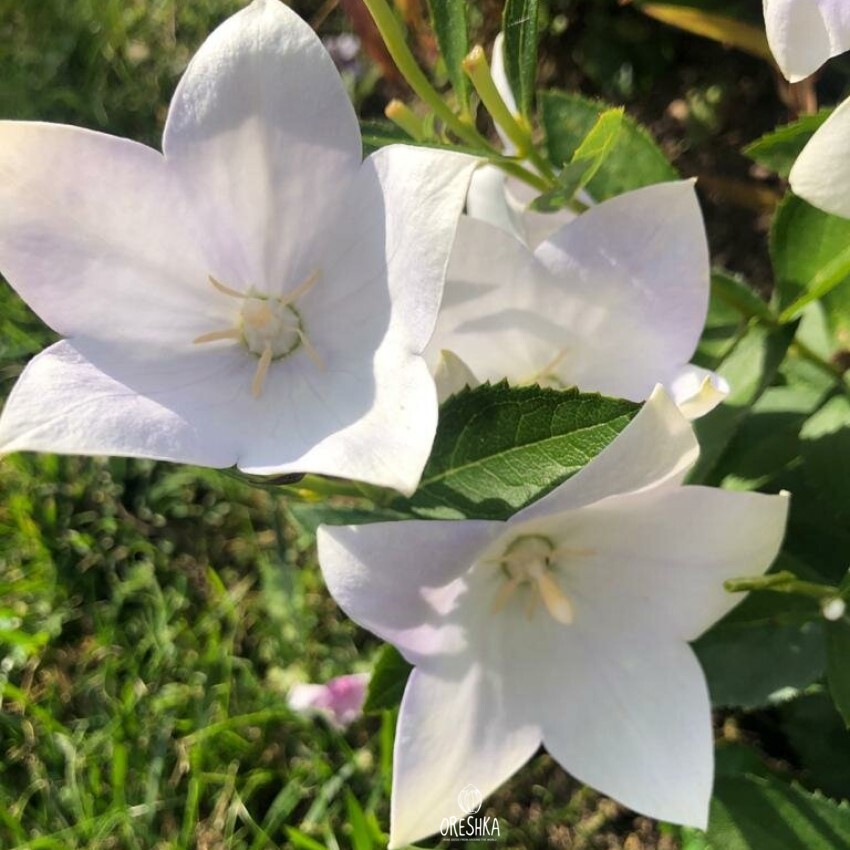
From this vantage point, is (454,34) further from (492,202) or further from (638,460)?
(638,460)

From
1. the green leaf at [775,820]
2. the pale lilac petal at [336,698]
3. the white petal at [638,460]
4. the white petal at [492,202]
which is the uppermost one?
the white petal at [492,202]

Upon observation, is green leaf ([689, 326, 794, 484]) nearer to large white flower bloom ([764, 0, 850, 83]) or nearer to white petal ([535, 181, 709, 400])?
white petal ([535, 181, 709, 400])

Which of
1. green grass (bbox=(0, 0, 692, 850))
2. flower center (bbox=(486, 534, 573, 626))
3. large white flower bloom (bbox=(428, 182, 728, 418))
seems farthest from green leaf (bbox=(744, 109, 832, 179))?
green grass (bbox=(0, 0, 692, 850))

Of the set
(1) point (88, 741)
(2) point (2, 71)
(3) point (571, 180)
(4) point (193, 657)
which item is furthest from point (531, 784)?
(2) point (2, 71)

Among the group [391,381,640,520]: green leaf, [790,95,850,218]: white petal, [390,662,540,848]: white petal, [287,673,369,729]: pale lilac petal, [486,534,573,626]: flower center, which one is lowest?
[287,673,369,729]: pale lilac petal

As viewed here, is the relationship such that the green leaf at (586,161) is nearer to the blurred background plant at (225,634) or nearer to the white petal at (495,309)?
the white petal at (495,309)

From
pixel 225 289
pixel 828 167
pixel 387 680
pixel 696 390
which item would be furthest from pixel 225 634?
pixel 828 167

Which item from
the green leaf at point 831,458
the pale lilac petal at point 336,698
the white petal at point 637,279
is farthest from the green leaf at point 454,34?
the pale lilac petal at point 336,698
